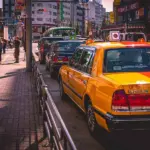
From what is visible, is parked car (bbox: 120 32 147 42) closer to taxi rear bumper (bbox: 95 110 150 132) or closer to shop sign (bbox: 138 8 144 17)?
taxi rear bumper (bbox: 95 110 150 132)

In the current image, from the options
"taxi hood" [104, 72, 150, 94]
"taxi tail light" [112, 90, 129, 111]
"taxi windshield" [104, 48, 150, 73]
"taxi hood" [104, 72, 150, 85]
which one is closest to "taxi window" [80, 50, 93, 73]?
"taxi windshield" [104, 48, 150, 73]

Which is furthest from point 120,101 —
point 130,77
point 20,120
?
point 20,120

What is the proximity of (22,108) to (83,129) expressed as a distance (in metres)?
2.27

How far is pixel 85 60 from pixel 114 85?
2078 mm

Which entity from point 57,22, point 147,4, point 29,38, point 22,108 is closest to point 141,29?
point 147,4

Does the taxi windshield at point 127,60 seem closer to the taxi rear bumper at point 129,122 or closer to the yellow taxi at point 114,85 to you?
the yellow taxi at point 114,85

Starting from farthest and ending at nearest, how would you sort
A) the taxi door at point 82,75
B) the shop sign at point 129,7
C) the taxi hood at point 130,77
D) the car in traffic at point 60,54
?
the shop sign at point 129,7 → the car in traffic at point 60,54 → the taxi door at point 82,75 → the taxi hood at point 130,77

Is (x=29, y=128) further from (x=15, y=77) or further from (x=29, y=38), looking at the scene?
(x=29, y=38)

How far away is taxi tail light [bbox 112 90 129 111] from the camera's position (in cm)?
527

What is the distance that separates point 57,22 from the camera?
5886 inches

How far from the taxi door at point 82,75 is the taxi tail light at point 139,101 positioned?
144 centimetres

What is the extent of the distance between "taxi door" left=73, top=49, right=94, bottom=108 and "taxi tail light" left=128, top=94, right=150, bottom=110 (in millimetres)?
1443

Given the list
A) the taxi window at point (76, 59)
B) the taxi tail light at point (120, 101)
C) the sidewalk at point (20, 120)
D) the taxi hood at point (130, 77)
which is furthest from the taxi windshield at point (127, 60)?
the sidewalk at point (20, 120)

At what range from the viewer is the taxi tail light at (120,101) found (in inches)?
207
